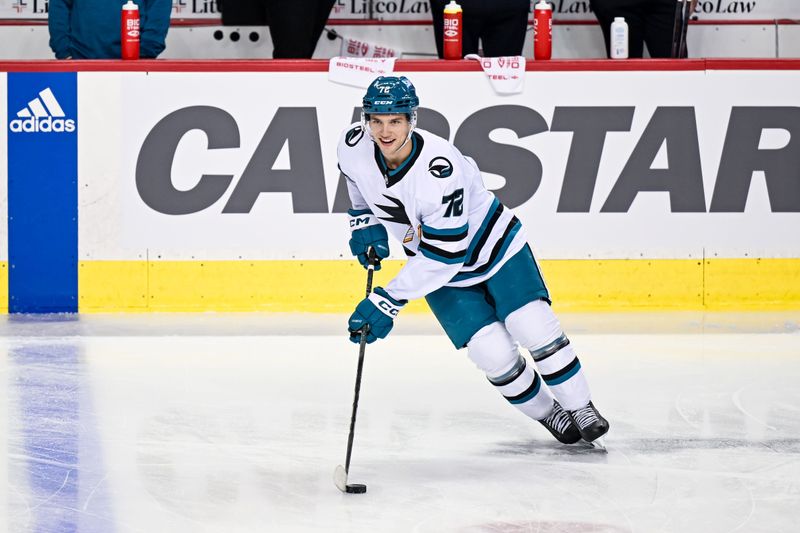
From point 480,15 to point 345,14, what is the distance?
107cm

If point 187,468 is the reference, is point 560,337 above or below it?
above

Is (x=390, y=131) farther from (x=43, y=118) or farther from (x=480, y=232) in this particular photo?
(x=43, y=118)

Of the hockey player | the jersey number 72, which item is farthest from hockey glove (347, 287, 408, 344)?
the jersey number 72

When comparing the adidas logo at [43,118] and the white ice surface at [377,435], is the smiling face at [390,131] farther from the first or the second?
the adidas logo at [43,118]

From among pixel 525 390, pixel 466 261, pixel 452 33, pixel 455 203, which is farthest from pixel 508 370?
pixel 452 33

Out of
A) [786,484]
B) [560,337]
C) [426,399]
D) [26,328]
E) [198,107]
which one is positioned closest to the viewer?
[786,484]

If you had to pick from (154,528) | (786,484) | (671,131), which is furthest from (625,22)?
(154,528)

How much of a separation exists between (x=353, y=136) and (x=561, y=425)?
41.1 inches

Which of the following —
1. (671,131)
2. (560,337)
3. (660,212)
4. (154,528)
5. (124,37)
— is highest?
(124,37)

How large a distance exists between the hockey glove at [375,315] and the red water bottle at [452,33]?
3.29 metres

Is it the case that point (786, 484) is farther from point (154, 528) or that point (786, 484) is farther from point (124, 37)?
point (124, 37)

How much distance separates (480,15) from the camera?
6.80 m

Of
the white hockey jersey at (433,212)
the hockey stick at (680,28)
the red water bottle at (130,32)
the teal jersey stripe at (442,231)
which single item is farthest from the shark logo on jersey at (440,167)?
the hockey stick at (680,28)

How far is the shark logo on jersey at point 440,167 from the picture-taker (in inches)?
139
